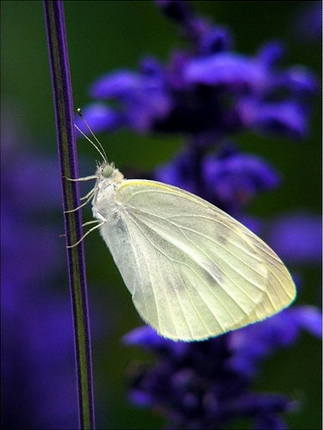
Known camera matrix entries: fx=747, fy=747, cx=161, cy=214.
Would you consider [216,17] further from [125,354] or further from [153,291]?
[153,291]

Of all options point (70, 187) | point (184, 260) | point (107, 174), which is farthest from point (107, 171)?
point (70, 187)

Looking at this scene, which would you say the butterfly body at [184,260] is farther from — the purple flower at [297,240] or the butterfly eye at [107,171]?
the purple flower at [297,240]

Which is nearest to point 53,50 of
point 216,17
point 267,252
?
point 267,252

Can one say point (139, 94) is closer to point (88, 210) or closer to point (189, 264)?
point (189, 264)

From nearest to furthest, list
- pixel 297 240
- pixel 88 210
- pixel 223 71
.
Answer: pixel 223 71
pixel 297 240
pixel 88 210

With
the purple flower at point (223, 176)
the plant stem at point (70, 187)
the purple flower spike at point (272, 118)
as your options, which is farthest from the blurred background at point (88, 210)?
the plant stem at point (70, 187)

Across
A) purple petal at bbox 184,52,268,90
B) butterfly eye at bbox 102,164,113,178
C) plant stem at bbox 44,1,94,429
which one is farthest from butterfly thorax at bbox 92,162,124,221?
plant stem at bbox 44,1,94,429
